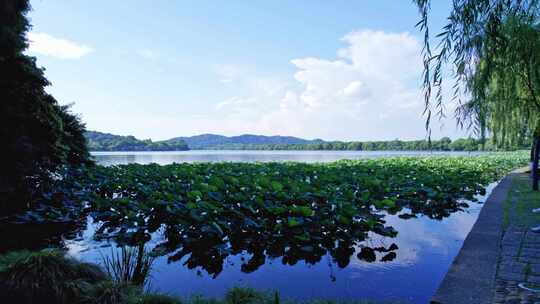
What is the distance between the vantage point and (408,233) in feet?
21.4

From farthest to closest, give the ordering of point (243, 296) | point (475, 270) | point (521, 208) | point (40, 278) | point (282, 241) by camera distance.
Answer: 1. point (521, 208)
2. point (282, 241)
3. point (475, 270)
4. point (243, 296)
5. point (40, 278)

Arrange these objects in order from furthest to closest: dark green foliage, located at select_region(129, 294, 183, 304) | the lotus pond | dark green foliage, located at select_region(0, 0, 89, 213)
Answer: dark green foliage, located at select_region(0, 0, 89, 213), the lotus pond, dark green foliage, located at select_region(129, 294, 183, 304)

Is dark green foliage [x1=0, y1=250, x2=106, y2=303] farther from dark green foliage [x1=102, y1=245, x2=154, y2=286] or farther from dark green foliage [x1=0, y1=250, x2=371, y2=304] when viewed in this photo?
dark green foliage [x1=102, y1=245, x2=154, y2=286]

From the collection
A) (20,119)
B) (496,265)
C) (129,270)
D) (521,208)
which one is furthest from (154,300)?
(521,208)

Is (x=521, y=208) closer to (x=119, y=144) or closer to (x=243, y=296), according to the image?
(x=243, y=296)

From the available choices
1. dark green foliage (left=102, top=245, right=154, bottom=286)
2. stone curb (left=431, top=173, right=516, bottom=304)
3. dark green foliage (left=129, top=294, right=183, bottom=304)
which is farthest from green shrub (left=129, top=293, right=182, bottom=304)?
stone curb (left=431, top=173, right=516, bottom=304)

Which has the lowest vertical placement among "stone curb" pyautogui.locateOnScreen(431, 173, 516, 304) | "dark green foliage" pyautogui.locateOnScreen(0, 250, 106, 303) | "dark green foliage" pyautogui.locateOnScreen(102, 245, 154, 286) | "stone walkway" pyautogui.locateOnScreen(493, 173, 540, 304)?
"dark green foliage" pyautogui.locateOnScreen(102, 245, 154, 286)

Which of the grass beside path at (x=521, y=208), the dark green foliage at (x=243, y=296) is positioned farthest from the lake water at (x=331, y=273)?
the grass beside path at (x=521, y=208)

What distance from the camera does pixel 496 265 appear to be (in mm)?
4000

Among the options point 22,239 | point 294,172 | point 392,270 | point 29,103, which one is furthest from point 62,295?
point 294,172

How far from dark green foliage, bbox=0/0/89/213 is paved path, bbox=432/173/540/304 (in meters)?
8.71

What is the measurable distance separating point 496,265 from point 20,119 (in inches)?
369

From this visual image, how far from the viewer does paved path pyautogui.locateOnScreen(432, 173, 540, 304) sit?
3166mm

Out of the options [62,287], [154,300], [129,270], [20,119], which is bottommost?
[129,270]
